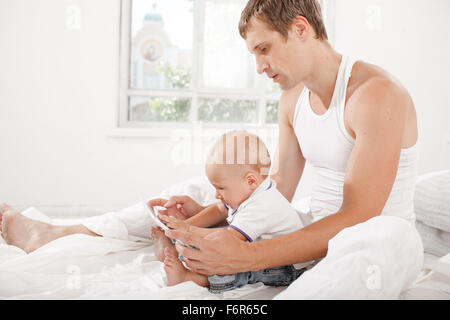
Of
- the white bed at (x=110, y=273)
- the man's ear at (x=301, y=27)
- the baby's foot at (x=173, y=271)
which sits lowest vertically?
the white bed at (x=110, y=273)

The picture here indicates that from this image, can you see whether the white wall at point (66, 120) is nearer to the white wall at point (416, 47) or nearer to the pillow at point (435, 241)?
the white wall at point (416, 47)

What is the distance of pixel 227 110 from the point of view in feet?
12.3

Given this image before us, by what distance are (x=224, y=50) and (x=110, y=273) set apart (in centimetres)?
279

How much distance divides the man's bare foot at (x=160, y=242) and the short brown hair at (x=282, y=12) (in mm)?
667

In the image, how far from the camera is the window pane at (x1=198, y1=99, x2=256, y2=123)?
3693mm

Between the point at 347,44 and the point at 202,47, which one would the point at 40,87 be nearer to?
the point at 202,47

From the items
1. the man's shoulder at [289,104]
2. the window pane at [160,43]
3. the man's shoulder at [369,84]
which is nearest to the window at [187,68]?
the window pane at [160,43]

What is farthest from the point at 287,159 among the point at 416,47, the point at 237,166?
the point at 416,47

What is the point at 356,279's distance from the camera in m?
0.78

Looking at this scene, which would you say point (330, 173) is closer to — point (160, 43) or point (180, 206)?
point (180, 206)

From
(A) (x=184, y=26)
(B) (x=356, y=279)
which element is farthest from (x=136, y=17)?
(B) (x=356, y=279)

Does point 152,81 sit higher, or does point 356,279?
point 152,81

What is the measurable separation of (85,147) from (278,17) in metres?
2.39

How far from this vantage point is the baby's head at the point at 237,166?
1.21m
